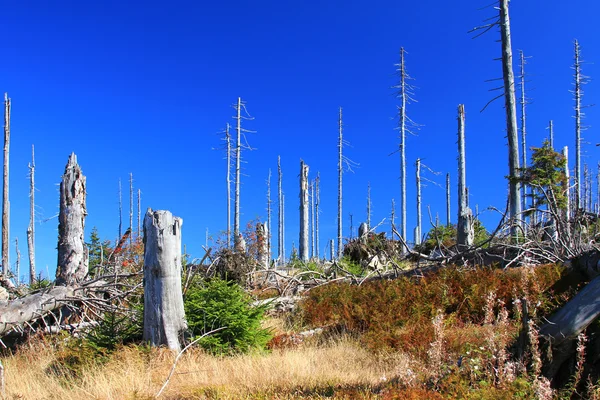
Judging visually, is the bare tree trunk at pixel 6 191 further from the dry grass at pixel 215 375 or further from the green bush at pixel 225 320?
the green bush at pixel 225 320

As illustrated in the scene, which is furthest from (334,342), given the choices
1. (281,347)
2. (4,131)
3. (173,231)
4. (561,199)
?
(4,131)

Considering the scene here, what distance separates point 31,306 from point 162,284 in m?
3.26

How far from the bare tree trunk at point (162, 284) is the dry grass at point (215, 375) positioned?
33 cm

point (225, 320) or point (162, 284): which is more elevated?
point (162, 284)

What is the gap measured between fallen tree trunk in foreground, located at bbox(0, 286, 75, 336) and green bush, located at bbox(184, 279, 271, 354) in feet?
10.1

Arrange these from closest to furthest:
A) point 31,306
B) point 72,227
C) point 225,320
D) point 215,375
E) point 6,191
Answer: point 215,375 < point 225,320 < point 31,306 < point 72,227 < point 6,191

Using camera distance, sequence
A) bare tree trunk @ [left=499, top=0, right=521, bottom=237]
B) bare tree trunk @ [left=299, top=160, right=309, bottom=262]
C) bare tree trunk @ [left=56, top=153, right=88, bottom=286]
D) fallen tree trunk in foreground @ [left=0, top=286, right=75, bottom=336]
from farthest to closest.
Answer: bare tree trunk @ [left=299, top=160, right=309, bottom=262] → bare tree trunk @ [left=499, top=0, right=521, bottom=237] → bare tree trunk @ [left=56, top=153, right=88, bottom=286] → fallen tree trunk in foreground @ [left=0, top=286, right=75, bottom=336]

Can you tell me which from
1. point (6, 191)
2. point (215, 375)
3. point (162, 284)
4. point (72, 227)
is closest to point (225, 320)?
point (162, 284)

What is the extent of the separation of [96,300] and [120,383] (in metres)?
3.79

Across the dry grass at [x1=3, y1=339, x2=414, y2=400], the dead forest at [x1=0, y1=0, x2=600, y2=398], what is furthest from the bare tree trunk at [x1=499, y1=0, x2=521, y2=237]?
the dry grass at [x1=3, y1=339, x2=414, y2=400]

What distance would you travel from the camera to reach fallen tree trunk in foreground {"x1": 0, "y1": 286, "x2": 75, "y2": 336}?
26.2ft

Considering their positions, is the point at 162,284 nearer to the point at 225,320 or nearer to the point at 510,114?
the point at 225,320

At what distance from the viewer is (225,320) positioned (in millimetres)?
7125

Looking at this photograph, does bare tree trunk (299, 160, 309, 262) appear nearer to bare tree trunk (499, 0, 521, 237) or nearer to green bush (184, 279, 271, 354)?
bare tree trunk (499, 0, 521, 237)
